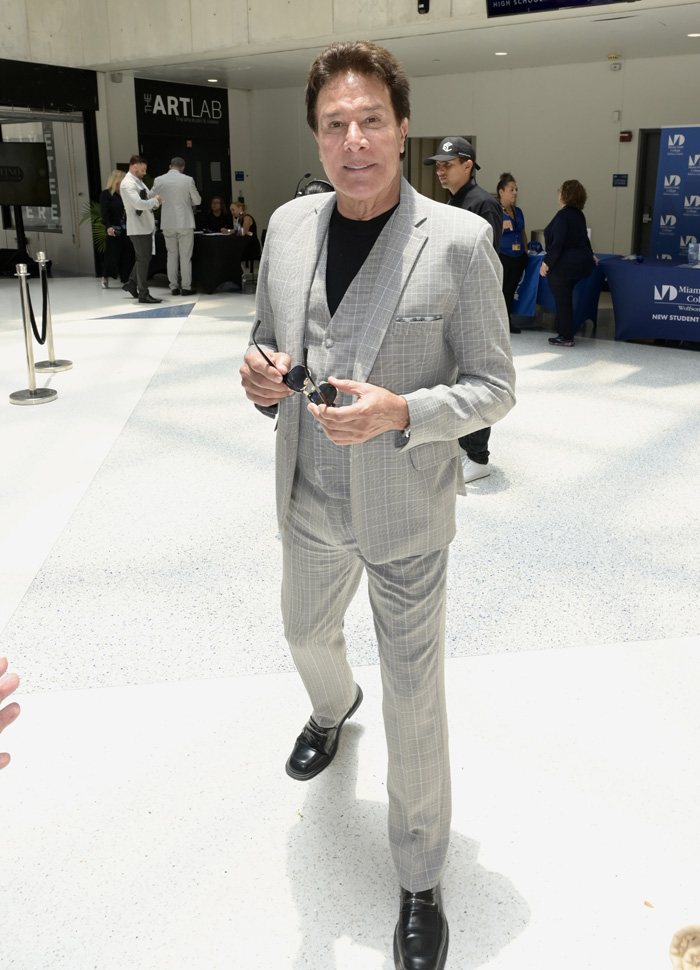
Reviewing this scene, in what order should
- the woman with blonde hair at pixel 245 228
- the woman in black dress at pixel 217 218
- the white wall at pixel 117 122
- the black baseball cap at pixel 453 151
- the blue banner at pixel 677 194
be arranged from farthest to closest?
the white wall at pixel 117 122 → the woman in black dress at pixel 217 218 → the woman with blonde hair at pixel 245 228 → the blue banner at pixel 677 194 → the black baseball cap at pixel 453 151

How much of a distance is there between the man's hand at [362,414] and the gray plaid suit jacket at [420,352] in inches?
1.7

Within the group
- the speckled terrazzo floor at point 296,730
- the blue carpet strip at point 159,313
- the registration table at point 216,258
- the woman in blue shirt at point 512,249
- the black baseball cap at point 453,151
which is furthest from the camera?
the registration table at point 216,258

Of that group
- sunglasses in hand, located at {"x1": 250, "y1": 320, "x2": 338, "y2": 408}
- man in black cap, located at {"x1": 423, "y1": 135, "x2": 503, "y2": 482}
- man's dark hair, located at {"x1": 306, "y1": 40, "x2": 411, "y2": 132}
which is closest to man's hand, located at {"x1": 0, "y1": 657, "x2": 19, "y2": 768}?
sunglasses in hand, located at {"x1": 250, "y1": 320, "x2": 338, "y2": 408}

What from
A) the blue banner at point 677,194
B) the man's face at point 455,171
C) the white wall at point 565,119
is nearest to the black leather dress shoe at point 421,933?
the man's face at point 455,171

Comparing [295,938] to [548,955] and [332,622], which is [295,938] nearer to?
[548,955]

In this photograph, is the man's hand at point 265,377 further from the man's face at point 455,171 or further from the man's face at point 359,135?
the man's face at point 455,171

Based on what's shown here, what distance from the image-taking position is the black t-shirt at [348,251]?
181cm

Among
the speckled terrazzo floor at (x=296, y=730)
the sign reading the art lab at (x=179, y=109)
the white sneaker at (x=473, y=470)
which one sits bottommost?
the speckled terrazzo floor at (x=296, y=730)

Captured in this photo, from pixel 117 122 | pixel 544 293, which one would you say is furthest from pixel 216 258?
pixel 544 293

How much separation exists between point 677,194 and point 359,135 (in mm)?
9142

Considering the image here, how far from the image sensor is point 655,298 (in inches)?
345

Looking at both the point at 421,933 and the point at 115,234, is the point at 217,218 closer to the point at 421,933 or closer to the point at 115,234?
the point at 115,234

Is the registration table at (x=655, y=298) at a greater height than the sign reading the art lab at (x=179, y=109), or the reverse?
the sign reading the art lab at (x=179, y=109)

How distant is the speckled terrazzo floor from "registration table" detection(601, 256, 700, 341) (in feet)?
12.3
